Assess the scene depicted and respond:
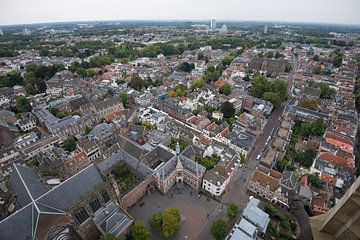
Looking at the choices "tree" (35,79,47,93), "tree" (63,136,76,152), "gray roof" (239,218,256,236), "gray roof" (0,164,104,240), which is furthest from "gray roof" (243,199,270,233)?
"tree" (35,79,47,93)

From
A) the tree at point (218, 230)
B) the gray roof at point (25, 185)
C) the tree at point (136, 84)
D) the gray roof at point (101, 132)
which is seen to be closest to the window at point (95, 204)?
→ the gray roof at point (25, 185)

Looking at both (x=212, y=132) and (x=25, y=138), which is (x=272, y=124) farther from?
(x=25, y=138)

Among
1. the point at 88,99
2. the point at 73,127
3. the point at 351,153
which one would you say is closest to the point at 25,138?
the point at 73,127

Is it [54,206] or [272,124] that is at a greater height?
[54,206]

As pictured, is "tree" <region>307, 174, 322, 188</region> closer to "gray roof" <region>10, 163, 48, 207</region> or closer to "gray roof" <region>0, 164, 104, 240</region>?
"gray roof" <region>0, 164, 104, 240</region>

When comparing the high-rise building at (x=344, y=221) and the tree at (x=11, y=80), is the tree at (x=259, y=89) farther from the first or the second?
the tree at (x=11, y=80)

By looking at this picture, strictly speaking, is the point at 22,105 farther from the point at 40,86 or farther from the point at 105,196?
the point at 105,196
